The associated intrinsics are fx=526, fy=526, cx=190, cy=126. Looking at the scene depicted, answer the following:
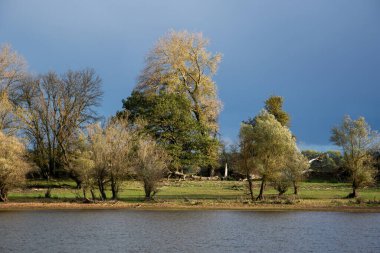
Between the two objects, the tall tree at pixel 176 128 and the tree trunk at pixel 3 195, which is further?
the tall tree at pixel 176 128

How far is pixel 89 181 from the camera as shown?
161 feet

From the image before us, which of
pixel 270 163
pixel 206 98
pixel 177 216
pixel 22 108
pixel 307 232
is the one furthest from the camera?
pixel 206 98

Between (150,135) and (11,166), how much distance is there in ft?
77.2

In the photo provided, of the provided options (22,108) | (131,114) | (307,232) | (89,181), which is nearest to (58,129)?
(22,108)

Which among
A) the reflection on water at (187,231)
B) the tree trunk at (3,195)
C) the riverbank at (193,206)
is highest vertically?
the tree trunk at (3,195)

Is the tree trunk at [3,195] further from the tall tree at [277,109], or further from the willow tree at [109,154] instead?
the tall tree at [277,109]

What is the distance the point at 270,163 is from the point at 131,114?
104ft

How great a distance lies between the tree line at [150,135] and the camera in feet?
160

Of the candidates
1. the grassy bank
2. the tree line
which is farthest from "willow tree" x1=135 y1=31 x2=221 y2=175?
the grassy bank

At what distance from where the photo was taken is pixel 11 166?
47.2 m

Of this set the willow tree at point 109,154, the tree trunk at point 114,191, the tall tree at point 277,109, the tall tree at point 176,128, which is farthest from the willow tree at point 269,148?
the tall tree at point 277,109

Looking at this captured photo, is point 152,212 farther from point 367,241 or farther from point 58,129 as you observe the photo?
point 58,129

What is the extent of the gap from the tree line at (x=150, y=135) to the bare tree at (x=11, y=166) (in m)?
0.09

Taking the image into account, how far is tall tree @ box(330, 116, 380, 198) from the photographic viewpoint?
51750mm
